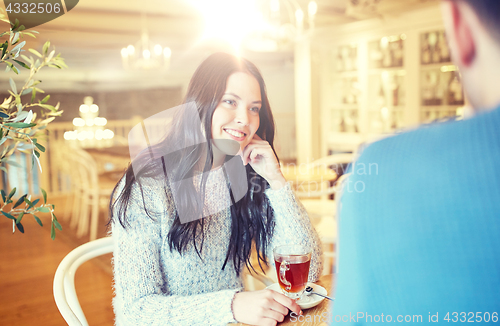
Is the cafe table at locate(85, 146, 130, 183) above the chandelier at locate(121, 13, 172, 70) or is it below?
below

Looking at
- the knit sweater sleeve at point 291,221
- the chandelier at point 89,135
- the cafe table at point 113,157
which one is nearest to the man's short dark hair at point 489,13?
the knit sweater sleeve at point 291,221

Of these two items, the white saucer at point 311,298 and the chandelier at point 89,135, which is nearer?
the white saucer at point 311,298

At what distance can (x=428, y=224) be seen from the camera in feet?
0.93

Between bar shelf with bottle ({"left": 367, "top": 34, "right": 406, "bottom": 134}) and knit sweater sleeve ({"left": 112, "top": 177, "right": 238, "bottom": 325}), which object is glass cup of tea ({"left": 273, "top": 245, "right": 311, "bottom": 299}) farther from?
bar shelf with bottle ({"left": 367, "top": 34, "right": 406, "bottom": 134})

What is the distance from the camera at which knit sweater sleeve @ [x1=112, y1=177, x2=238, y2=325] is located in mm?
751

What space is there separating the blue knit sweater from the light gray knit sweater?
483 mm

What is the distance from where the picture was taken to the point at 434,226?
0.28 meters

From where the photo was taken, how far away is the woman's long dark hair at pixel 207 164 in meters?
0.96

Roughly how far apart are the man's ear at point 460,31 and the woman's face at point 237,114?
2.41ft

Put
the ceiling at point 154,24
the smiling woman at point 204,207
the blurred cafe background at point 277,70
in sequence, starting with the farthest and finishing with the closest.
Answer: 1. the ceiling at point 154,24
2. the blurred cafe background at point 277,70
3. the smiling woman at point 204,207

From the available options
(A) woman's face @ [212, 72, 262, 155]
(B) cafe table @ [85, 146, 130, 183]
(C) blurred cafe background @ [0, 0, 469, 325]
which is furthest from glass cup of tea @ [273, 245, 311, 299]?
(B) cafe table @ [85, 146, 130, 183]

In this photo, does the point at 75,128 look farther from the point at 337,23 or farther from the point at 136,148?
the point at 136,148

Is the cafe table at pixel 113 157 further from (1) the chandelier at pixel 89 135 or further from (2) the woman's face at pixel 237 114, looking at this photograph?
(2) the woman's face at pixel 237 114

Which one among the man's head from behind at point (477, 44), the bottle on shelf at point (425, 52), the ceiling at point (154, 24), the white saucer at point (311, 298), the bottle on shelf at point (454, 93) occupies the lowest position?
the white saucer at point (311, 298)
